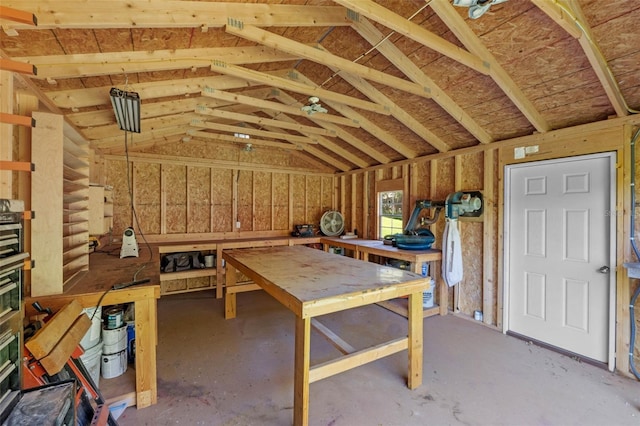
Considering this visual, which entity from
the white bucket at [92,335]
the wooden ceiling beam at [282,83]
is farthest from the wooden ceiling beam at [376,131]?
the white bucket at [92,335]

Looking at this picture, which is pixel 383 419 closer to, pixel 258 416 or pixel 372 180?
pixel 258 416

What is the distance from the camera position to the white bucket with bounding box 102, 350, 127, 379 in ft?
7.47

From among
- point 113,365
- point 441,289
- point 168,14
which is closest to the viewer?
point 168,14

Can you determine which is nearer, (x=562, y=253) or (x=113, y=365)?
(x=113, y=365)

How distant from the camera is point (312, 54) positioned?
2.60 meters

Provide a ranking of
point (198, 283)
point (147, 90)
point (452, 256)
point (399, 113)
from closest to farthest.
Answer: point (147, 90) < point (399, 113) < point (452, 256) < point (198, 283)

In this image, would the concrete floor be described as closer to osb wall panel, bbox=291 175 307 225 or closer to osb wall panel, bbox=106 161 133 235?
osb wall panel, bbox=106 161 133 235

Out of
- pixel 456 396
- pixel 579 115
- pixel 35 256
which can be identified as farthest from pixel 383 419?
pixel 579 115

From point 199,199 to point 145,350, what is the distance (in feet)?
11.9

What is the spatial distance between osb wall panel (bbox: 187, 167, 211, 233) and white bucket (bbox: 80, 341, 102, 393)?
124 inches

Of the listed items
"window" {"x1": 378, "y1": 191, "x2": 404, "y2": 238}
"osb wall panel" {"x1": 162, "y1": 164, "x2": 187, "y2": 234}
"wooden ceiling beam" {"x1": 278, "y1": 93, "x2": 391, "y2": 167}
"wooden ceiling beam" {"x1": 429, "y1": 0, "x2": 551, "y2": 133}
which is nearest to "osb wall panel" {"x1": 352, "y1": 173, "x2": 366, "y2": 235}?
"window" {"x1": 378, "y1": 191, "x2": 404, "y2": 238}

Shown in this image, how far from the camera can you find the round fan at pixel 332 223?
5.87 meters

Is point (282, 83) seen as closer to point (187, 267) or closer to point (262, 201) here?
point (262, 201)

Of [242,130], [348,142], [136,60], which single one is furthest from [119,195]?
[348,142]
